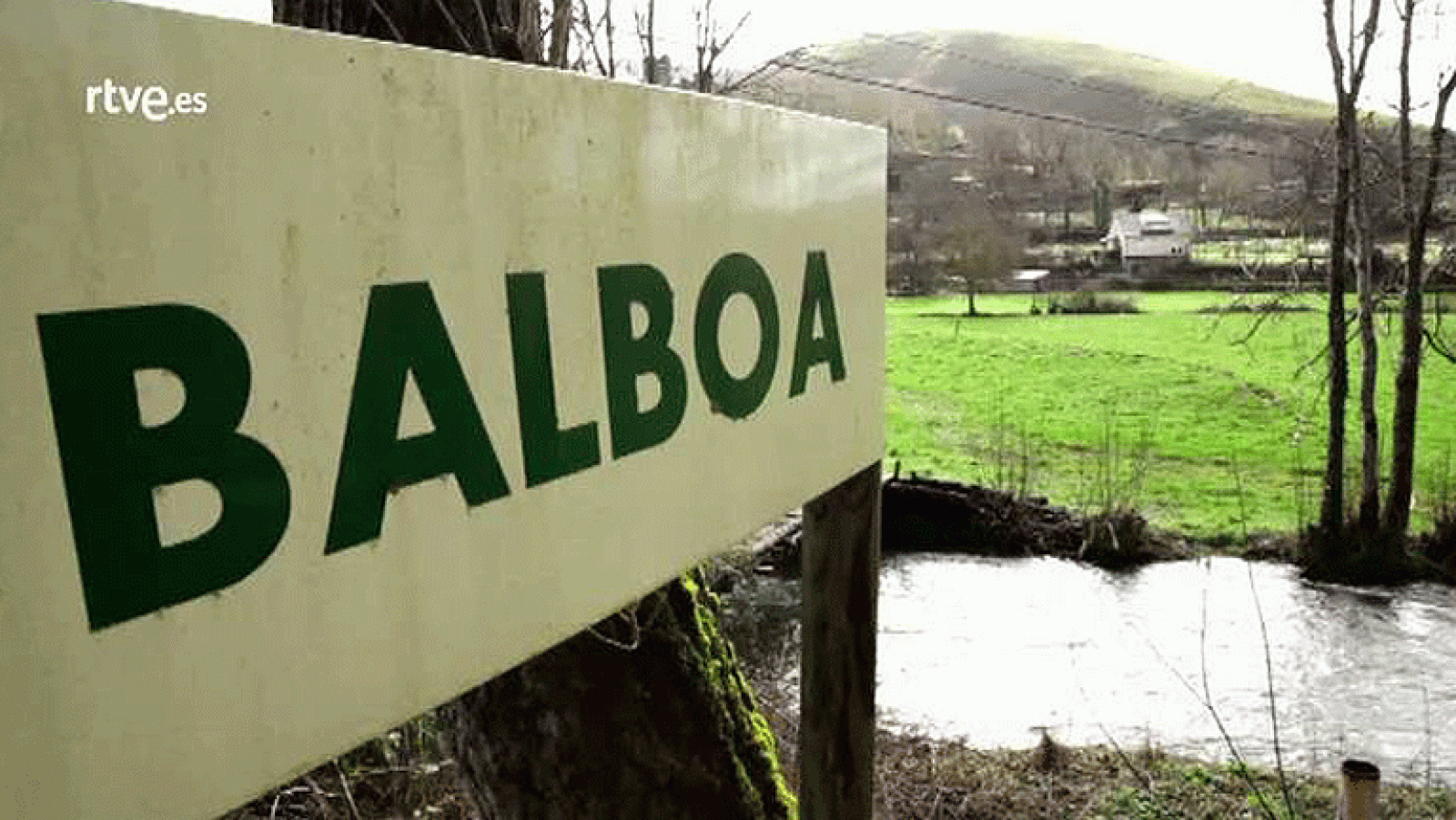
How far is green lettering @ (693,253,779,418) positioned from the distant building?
→ 51.2m

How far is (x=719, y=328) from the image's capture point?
61.3 inches

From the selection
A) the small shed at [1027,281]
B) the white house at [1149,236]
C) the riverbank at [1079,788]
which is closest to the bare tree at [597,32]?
the riverbank at [1079,788]

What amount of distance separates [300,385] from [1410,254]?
55.3ft

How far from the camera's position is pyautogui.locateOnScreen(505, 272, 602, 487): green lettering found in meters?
1.16

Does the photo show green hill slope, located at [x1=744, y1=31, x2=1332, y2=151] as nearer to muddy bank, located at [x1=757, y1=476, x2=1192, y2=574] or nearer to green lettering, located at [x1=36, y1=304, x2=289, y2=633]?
muddy bank, located at [x1=757, y1=476, x2=1192, y2=574]

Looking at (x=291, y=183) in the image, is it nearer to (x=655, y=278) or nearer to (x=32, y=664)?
(x=32, y=664)

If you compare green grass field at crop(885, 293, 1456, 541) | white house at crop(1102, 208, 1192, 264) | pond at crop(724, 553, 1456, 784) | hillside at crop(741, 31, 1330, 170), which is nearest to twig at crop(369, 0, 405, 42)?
pond at crop(724, 553, 1456, 784)

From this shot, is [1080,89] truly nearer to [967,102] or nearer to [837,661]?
[967,102]

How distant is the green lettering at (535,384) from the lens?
1.16m

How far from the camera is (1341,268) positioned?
15109mm

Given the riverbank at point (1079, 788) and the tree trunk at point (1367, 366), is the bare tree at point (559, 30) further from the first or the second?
the tree trunk at point (1367, 366)

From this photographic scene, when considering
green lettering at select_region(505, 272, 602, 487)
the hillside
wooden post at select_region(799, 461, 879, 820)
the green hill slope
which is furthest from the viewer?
the green hill slope

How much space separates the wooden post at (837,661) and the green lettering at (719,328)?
0.54 meters

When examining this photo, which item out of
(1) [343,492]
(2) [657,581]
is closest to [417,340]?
(1) [343,492]
